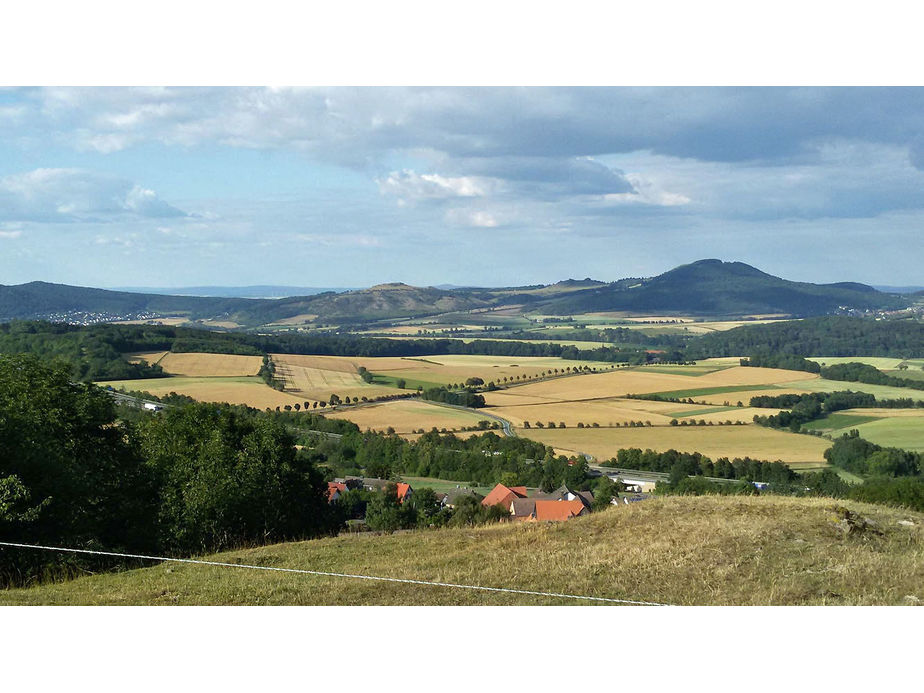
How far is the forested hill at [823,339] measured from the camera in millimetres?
64688

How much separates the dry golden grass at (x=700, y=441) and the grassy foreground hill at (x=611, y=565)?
77.1 ft

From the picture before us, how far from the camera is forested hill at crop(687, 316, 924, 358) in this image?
212 ft

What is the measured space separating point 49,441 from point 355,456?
27.5 m

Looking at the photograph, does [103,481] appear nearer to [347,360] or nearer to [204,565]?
[204,565]

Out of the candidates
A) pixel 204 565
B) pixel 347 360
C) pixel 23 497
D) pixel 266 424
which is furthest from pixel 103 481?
pixel 347 360

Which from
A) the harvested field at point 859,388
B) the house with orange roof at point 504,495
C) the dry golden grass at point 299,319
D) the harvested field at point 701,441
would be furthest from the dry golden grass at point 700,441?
the dry golden grass at point 299,319

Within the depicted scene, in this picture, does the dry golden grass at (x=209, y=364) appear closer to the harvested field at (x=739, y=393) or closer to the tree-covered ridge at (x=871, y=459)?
the harvested field at (x=739, y=393)

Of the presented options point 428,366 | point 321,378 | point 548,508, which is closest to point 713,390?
point 428,366

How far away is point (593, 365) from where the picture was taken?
78.1 meters

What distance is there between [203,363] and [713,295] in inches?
5582

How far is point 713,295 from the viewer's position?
176m

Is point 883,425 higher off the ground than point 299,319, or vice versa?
point 299,319

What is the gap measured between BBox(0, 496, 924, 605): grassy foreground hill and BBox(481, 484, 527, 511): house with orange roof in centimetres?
1660

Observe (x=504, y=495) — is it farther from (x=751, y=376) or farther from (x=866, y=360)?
(x=866, y=360)
